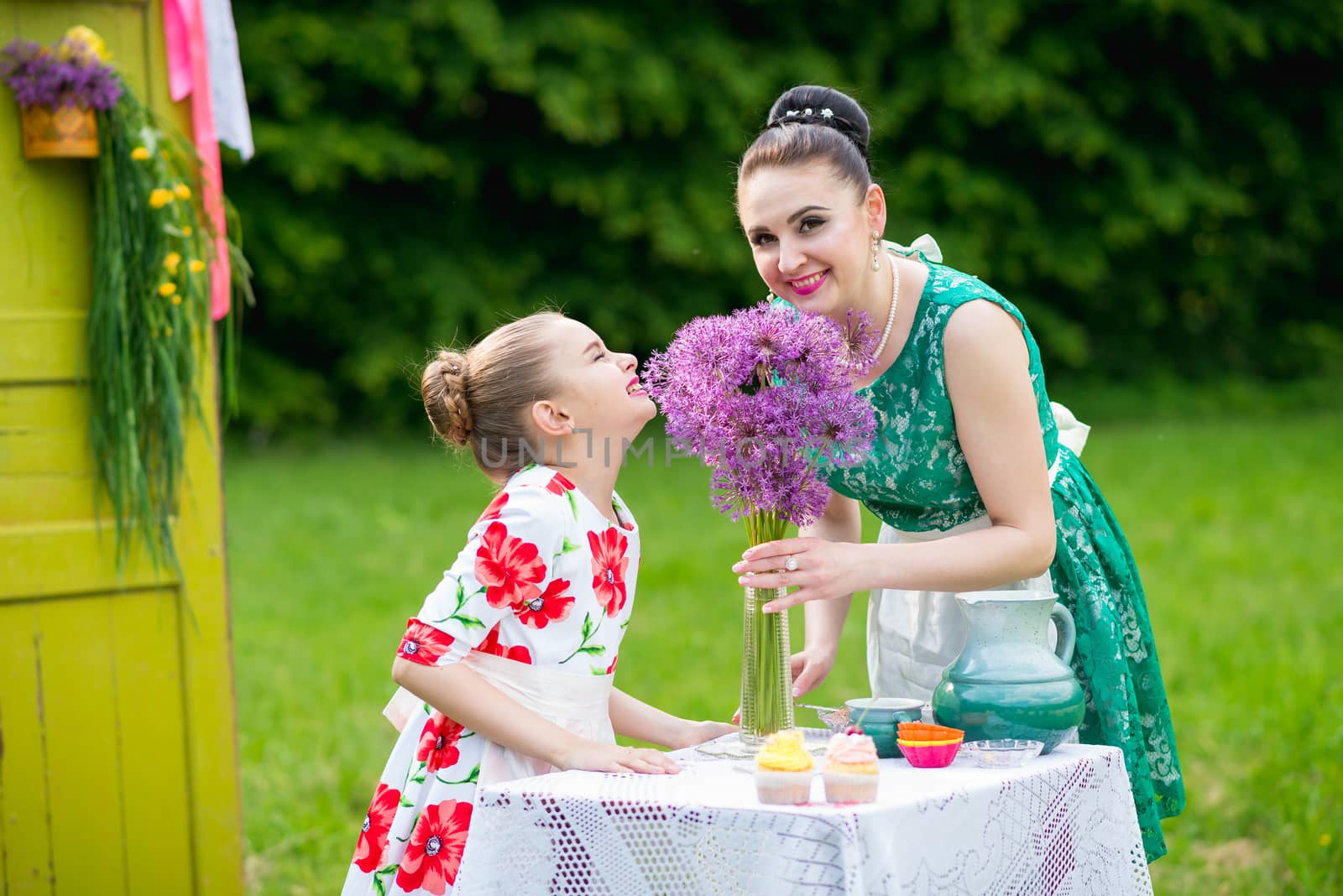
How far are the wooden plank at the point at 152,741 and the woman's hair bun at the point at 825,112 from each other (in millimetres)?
1728

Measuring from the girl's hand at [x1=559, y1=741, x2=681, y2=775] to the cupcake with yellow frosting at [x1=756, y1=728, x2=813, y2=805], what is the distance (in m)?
0.20

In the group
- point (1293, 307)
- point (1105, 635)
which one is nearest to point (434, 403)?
point (1105, 635)

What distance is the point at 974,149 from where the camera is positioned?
40.8ft

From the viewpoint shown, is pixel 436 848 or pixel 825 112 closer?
pixel 436 848

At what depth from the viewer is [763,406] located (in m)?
1.82

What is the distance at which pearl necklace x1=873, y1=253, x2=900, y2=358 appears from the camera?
2.22 meters

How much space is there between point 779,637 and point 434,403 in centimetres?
70

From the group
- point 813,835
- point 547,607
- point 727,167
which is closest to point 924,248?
point 547,607

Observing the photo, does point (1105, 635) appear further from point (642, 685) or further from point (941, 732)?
point (642, 685)


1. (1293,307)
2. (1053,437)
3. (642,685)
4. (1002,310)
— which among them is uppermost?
(1293,307)

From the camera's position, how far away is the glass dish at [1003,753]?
6.02 feet

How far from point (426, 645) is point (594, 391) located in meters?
0.48

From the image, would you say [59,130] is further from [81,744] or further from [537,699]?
[537,699]

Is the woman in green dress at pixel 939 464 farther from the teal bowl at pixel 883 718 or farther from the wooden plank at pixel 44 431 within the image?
the wooden plank at pixel 44 431
